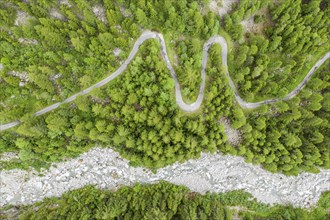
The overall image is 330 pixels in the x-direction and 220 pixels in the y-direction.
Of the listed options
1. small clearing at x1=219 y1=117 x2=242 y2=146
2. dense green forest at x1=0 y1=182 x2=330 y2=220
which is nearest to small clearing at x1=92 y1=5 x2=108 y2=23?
small clearing at x1=219 y1=117 x2=242 y2=146

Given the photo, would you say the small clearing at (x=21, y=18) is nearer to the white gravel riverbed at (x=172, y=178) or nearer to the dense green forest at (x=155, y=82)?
the dense green forest at (x=155, y=82)

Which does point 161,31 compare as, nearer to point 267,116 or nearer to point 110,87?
point 110,87

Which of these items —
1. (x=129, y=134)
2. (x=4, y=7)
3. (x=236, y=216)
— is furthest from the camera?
(x=236, y=216)

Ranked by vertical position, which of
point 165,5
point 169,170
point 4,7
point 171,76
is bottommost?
point 169,170

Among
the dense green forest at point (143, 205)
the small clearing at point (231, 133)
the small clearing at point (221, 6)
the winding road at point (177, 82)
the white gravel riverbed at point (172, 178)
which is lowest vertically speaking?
the dense green forest at point (143, 205)

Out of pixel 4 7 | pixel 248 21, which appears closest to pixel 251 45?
pixel 248 21

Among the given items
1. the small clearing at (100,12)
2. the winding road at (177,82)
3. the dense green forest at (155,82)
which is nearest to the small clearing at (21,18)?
the dense green forest at (155,82)
